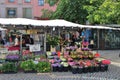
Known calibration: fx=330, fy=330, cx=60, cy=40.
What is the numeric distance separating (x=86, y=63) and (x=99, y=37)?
51.7ft

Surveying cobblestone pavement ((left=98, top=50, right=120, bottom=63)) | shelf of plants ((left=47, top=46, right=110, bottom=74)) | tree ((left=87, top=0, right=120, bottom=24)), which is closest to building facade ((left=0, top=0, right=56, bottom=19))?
cobblestone pavement ((left=98, top=50, right=120, bottom=63))

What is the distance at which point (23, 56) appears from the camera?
681 inches

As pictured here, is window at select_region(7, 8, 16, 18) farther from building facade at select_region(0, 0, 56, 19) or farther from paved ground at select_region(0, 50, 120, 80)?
paved ground at select_region(0, 50, 120, 80)

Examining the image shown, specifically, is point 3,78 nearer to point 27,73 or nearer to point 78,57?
point 27,73

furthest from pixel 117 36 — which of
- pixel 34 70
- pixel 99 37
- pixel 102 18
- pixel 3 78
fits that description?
pixel 3 78

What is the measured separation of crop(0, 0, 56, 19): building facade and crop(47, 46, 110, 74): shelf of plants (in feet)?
116

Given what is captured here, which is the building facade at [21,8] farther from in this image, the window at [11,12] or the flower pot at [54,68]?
the flower pot at [54,68]

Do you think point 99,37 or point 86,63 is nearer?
point 86,63

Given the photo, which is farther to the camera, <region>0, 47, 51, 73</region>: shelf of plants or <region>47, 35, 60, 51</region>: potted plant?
<region>47, 35, 60, 51</region>: potted plant

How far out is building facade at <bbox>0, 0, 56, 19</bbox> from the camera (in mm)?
52644

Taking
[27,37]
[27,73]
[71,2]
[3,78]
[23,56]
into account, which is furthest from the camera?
[71,2]

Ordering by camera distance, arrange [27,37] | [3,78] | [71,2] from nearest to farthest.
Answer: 1. [3,78]
2. [27,37]
3. [71,2]

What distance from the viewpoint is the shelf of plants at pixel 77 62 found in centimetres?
1588

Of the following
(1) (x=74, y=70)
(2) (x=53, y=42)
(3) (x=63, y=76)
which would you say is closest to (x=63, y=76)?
(3) (x=63, y=76)
